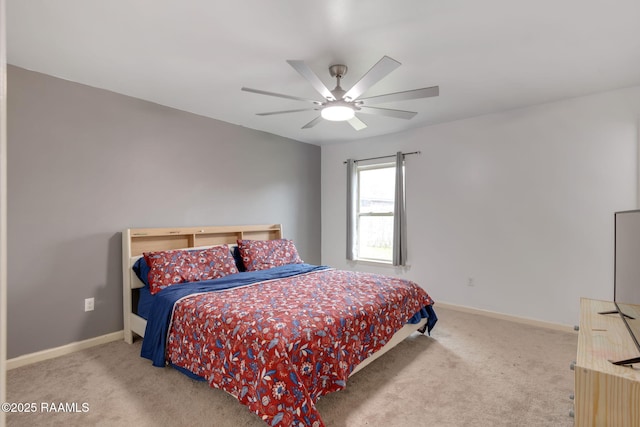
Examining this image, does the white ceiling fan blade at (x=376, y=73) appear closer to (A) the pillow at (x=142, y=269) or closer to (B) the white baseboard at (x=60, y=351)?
(A) the pillow at (x=142, y=269)

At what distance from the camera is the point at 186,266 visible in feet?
9.30

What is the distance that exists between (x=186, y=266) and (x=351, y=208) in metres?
2.68

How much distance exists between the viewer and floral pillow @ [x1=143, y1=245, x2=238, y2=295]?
265 centimetres

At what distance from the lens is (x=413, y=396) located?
6.59 feet

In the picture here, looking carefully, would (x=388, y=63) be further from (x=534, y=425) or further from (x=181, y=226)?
(x=181, y=226)

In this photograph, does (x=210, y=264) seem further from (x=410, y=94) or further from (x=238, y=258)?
(x=410, y=94)

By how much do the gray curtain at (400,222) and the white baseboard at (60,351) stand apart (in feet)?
11.0

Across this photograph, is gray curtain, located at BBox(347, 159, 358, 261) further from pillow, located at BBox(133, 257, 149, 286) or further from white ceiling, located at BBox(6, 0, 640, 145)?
pillow, located at BBox(133, 257, 149, 286)

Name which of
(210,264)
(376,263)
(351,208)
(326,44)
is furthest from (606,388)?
(351,208)

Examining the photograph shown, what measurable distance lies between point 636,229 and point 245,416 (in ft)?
7.45

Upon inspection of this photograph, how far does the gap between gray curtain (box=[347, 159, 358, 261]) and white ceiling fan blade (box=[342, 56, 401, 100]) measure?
2.57 m

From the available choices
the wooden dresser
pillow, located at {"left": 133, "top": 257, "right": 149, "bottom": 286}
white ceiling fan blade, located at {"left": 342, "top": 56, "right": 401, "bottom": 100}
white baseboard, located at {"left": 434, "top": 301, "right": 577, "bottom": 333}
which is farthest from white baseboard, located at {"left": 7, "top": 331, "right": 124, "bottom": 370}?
white baseboard, located at {"left": 434, "top": 301, "right": 577, "bottom": 333}

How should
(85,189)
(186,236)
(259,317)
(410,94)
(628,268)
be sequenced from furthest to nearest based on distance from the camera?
(186,236) < (85,189) < (410,94) < (259,317) < (628,268)

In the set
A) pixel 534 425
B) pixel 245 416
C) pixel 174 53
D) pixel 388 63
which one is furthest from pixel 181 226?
pixel 534 425
